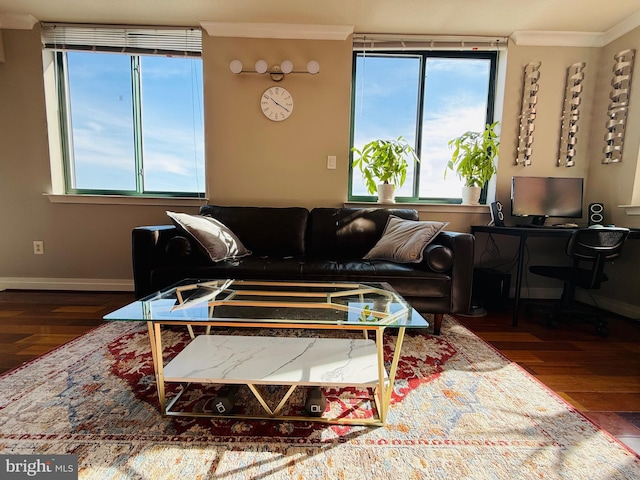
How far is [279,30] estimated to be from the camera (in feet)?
7.60

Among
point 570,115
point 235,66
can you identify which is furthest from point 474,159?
point 235,66

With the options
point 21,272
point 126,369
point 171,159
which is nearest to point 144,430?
point 126,369

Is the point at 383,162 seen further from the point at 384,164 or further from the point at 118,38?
the point at 118,38

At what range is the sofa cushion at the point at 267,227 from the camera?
2.15 meters

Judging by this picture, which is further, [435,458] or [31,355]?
[31,355]

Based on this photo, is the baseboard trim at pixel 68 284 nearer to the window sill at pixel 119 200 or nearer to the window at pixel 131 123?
the window sill at pixel 119 200

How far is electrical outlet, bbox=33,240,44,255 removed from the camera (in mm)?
2500

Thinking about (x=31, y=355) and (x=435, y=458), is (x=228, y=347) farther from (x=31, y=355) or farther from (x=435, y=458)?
(x=31, y=355)

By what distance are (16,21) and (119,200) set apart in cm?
163

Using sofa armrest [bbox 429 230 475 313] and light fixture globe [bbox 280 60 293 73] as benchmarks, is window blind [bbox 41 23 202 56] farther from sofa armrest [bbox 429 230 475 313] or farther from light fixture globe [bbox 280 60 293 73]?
sofa armrest [bbox 429 230 475 313]

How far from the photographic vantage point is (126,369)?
1.32 m

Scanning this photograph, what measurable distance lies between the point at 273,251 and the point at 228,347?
41.4 inches

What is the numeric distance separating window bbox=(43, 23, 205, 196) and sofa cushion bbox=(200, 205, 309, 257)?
0.62 meters

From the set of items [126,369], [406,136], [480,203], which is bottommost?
[126,369]
